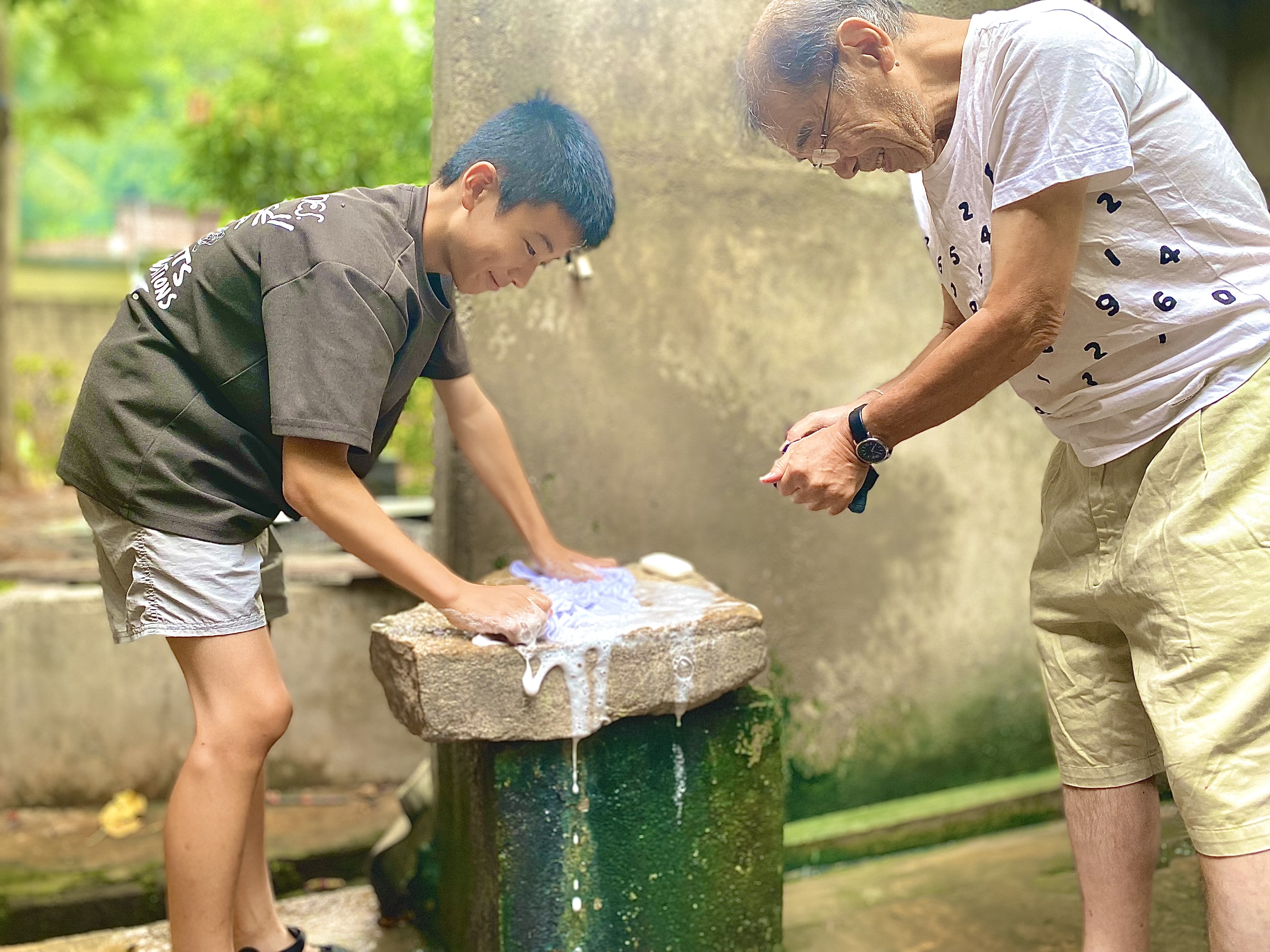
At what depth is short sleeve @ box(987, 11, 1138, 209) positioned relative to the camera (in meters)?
1.51

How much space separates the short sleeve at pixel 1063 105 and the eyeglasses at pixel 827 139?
25 centimetres

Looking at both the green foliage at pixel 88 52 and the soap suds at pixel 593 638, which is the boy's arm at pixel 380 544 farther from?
the green foliage at pixel 88 52

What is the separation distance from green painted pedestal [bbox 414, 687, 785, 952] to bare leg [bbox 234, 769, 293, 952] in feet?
1.37

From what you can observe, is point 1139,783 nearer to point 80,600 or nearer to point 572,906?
point 572,906

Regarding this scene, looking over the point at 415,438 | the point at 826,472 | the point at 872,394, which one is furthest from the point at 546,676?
the point at 415,438

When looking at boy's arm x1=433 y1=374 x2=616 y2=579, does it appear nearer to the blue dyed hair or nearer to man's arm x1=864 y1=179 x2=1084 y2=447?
the blue dyed hair

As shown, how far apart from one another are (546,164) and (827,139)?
0.53 meters

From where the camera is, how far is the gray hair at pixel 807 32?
66.0 inches

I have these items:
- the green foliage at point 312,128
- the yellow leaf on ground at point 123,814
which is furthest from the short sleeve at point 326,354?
the green foliage at point 312,128

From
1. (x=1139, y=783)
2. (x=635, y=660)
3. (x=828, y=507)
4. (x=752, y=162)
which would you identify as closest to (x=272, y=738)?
(x=635, y=660)

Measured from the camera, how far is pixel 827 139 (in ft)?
5.79

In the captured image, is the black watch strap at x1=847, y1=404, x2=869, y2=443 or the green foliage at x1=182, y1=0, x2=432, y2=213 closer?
the black watch strap at x1=847, y1=404, x2=869, y2=443

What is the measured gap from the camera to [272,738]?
2.06 meters

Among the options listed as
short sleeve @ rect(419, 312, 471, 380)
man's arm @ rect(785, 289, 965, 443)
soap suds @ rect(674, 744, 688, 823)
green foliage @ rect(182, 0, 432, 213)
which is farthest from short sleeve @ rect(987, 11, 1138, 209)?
green foliage @ rect(182, 0, 432, 213)
